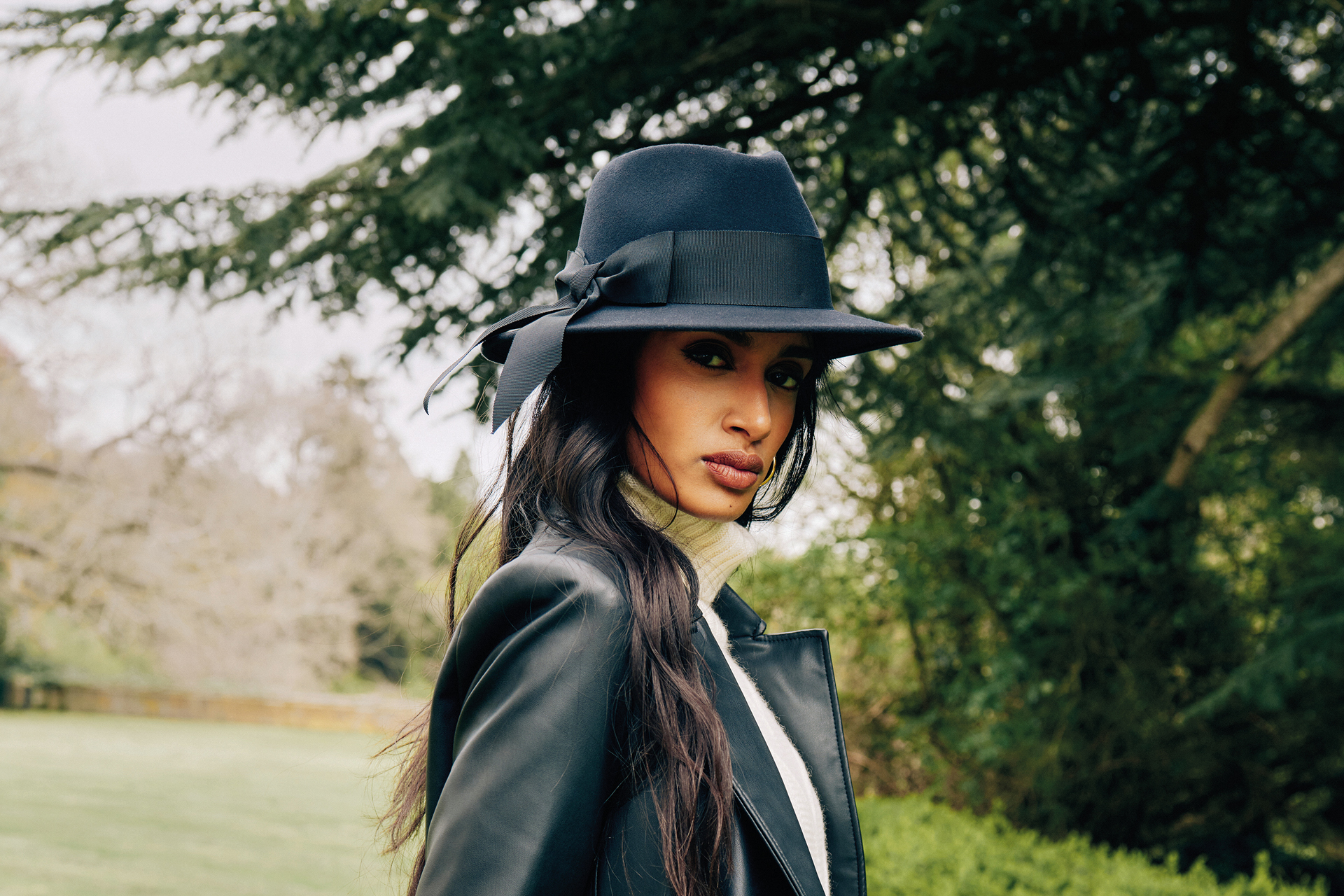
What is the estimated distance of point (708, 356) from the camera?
4.64 ft

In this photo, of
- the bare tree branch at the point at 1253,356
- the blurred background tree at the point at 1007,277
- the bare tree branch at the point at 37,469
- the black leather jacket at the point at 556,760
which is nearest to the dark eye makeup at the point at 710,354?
the black leather jacket at the point at 556,760

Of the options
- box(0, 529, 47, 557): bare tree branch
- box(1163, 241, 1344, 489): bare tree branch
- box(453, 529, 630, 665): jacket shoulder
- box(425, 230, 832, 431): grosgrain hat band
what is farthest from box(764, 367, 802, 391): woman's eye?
box(0, 529, 47, 557): bare tree branch

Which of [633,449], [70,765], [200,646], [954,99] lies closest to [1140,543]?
[954,99]

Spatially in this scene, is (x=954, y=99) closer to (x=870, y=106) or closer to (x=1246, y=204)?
(x=870, y=106)

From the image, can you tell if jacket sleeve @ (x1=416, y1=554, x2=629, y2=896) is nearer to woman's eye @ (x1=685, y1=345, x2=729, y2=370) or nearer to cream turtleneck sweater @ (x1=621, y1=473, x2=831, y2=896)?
cream turtleneck sweater @ (x1=621, y1=473, x2=831, y2=896)

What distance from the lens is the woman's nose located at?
1405 mm

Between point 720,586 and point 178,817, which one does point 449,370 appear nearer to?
point 720,586

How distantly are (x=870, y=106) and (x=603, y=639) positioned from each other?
3.34m

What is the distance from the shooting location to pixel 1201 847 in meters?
7.11

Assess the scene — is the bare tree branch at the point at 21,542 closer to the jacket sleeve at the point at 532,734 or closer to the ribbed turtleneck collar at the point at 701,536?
the ribbed turtleneck collar at the point at 701,536

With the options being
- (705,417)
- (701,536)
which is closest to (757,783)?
(701,536)

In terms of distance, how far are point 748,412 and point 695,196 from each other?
0.31 meters

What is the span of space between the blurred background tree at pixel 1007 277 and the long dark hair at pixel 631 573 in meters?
2.61

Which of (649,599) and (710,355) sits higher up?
(710,355)
